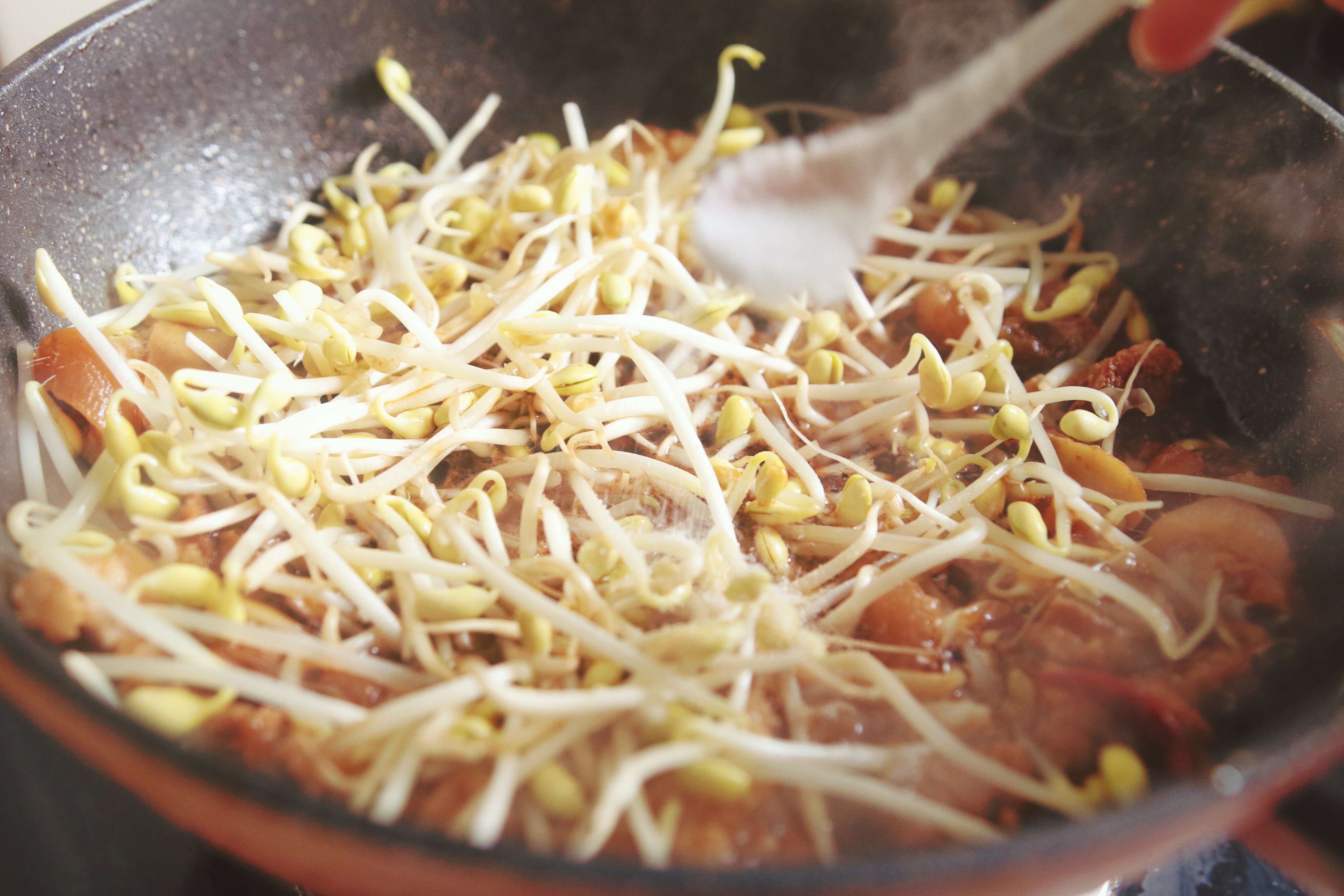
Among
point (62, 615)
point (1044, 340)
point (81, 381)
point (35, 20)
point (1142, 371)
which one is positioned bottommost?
point (1142, 371)

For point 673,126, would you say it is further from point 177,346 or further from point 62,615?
point 62,615

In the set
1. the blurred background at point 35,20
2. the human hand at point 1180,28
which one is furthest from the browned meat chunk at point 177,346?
the human hand at point 1180,28

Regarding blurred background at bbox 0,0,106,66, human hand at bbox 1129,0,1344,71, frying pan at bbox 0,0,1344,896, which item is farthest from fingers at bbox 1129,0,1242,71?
blurred background at bbox 0,0,106,66

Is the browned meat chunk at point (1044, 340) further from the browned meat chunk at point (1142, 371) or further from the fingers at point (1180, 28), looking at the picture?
the fingers at point (1180, 28)

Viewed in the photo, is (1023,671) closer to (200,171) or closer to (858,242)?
(858,242)

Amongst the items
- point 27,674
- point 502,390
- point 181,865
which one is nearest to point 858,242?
point 502,390

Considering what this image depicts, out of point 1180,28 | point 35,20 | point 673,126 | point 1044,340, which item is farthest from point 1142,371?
point 35,20

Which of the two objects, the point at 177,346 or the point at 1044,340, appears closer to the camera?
the point at 177,346

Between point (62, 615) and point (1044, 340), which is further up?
point (62, 615)

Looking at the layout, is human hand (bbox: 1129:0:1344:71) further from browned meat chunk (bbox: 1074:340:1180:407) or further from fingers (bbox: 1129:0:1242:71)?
browned meat chunk (bbox: 1074:340:1180:407)
